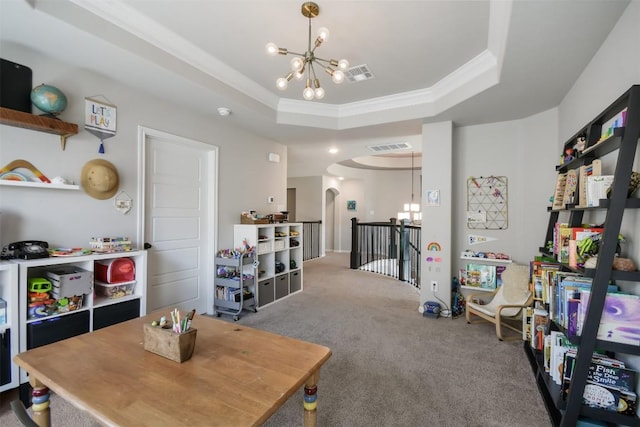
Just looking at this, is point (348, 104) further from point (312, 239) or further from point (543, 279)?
point (312, 239)

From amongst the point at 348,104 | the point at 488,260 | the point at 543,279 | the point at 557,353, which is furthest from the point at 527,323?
the point at 348,104

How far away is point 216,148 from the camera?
3.88m

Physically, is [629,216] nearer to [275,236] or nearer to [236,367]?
[236,367]

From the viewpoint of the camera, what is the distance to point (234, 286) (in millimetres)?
3660

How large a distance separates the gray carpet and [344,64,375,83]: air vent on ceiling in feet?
9.49

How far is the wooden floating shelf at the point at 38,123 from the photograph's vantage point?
2014mm

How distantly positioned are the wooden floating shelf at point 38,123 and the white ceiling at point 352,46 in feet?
1.88

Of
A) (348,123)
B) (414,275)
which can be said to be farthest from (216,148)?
(414,275)

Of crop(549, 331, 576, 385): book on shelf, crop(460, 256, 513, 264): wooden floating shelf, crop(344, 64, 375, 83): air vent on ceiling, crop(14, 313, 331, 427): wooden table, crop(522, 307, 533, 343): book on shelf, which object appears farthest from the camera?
crop(460, 256, 513, 264): wooden floating shelf

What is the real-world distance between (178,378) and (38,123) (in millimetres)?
2276

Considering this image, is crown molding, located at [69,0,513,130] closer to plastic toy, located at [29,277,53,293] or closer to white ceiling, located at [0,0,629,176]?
white ceiling, located at [0,0,629,176]

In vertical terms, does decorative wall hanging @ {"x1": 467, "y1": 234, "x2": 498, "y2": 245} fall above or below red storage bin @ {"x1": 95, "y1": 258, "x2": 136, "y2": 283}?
above

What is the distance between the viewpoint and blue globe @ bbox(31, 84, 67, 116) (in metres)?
2.17

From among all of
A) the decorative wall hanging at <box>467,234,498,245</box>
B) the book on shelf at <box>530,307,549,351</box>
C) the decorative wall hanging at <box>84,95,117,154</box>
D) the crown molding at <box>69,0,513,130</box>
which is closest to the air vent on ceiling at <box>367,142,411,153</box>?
the crown molding at <box>69,0,513,130</box>
